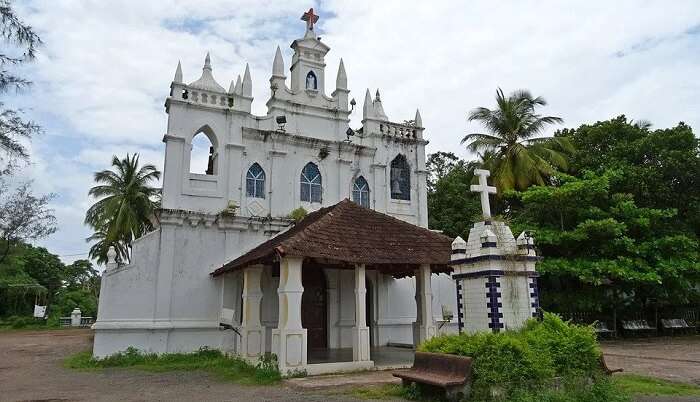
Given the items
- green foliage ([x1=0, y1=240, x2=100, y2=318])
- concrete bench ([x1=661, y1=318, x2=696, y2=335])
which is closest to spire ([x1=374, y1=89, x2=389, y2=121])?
concrete bench ([x1=661, y1=318, x2=696, y2=335])

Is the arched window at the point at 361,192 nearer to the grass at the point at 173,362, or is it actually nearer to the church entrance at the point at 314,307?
the church entrance at the point at 314,307

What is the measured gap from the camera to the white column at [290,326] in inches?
422

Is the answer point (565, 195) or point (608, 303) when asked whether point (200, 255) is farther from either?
point (608, 303)

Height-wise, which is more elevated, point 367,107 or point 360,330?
point 367,107

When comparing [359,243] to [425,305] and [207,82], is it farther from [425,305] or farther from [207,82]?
[207,82]

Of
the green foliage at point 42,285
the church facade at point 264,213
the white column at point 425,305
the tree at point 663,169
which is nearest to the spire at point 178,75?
the church facade at point 264,213

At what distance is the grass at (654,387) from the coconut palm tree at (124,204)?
822 inches

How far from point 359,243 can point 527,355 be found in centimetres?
534

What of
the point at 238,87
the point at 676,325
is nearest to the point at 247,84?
the point at 238,87

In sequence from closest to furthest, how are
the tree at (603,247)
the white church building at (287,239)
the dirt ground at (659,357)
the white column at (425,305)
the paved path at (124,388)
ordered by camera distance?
1. the paved path at (124,388)
2. the dirt ground at (659,357)
3. the white church building at (287,239)
4. the white column at (425,305)
5. the tree at (603,247)

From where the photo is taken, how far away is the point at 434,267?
13.8 meters

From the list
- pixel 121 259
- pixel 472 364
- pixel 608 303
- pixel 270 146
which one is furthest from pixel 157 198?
pixel 472 364

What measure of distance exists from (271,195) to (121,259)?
1428cm

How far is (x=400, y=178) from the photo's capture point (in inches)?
741
